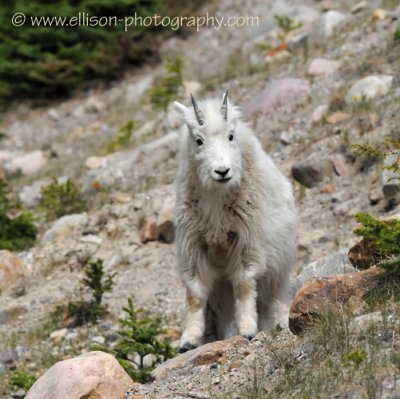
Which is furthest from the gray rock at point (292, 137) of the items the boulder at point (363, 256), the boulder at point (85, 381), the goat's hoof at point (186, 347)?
the boulder at point (85, 381)

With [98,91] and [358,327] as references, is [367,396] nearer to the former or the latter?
[358,327]

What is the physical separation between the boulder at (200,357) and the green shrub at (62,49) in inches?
648

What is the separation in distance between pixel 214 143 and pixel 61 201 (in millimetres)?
7367

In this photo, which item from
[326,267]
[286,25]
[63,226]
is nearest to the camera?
[326,267]

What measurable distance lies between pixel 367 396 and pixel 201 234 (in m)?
3.15

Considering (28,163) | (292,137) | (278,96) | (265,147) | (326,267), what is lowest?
(28,163)

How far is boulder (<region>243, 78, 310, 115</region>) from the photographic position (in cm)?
1399

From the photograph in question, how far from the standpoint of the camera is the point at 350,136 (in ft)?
38.7

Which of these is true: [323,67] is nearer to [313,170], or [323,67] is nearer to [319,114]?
[319,114]

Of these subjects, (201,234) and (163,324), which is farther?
(163,324)

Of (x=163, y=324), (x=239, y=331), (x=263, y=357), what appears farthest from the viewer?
(x=163, y=324)

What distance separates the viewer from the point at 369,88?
41.5ft

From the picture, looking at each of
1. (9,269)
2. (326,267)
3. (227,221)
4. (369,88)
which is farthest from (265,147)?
(227,221)

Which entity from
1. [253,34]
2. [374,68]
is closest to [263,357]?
[374,68]
